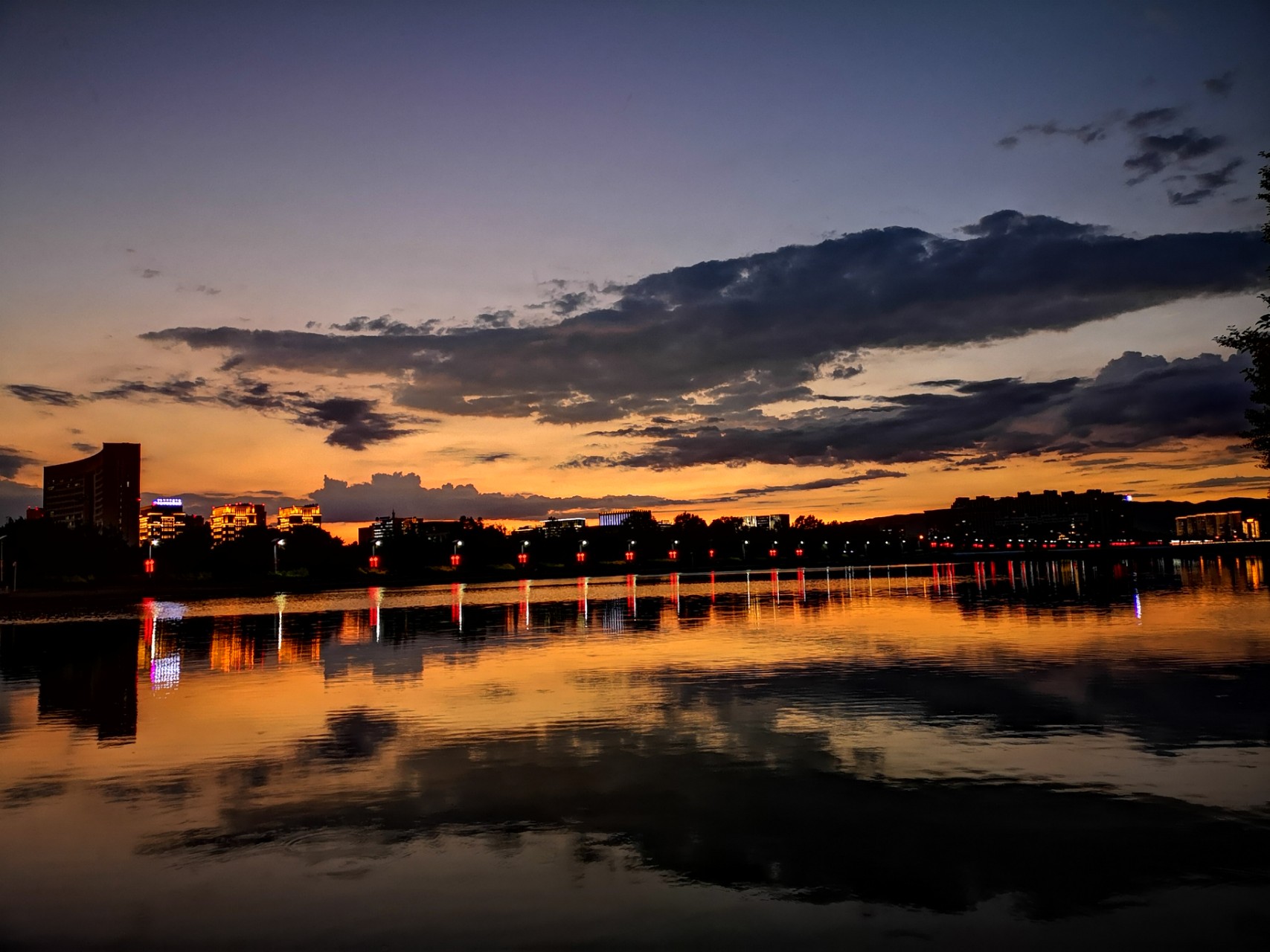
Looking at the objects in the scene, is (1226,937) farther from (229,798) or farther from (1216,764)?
(229,798)

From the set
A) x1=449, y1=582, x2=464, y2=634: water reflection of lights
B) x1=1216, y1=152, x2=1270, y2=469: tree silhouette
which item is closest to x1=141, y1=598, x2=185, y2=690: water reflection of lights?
x1=449, y1=582, x2=464, y2=634: water reflection of lights

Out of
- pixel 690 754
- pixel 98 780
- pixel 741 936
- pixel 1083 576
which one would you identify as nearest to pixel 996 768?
pixel 690 754

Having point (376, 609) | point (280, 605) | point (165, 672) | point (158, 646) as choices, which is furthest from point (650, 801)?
point (280, 605)

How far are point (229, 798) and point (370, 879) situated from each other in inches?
154

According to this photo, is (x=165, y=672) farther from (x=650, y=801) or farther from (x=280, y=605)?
(x=280, y=605)

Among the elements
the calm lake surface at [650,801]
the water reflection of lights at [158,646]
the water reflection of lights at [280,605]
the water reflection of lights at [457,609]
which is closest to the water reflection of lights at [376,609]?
the water reflection of lights at [457,609]

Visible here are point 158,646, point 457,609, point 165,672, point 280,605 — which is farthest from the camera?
point 280,605

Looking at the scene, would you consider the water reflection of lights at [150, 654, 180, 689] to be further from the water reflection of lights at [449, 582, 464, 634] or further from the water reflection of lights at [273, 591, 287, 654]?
the water reflection of lights at [449, 582, 464, 634]

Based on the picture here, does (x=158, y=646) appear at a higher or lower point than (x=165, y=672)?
higher

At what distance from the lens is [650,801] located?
1091 centimetres

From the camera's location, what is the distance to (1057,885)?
8016 millimetres

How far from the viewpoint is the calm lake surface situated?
24.8 ft

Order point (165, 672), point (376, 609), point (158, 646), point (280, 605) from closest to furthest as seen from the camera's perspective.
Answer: point (165, 672), point (158, 646), point (376, 609), point (280, 605)

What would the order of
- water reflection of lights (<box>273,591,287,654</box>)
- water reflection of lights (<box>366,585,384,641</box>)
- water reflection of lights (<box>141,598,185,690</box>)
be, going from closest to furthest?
water reflection of lights (<box>141,598,185,690</box>), water reflection of lights (<box>273,591,287,654</box>), water reflection of lights (<box>366,585,384,641</box>)
